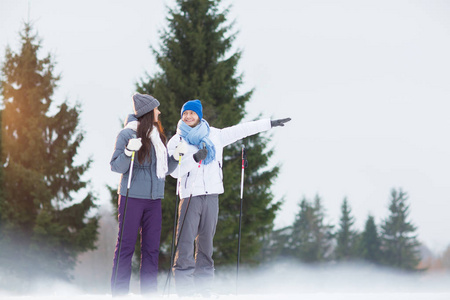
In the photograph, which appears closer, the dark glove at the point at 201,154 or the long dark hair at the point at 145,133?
the long dark hair at the point at 145,133

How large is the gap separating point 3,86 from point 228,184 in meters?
11.2

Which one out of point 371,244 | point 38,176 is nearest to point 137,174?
point 38,176

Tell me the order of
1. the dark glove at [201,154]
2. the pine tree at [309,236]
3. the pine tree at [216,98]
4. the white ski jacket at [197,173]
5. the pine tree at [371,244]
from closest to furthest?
1. the dark glove at [201,154]
2. the white ski jacket at [197,173]
3. the pine tree at [216,98]
4. the pine tree at [309,236]
5. the pine tree at [371,244]

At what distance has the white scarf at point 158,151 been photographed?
185 inches

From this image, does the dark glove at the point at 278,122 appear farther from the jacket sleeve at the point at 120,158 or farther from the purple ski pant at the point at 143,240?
the jacket sleeve at the point at 120,158

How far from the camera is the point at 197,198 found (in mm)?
4859

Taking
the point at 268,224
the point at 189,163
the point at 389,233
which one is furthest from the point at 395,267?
the point at 189,163

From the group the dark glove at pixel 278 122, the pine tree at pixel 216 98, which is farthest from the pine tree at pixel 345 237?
the dark glove at pixel 278 122

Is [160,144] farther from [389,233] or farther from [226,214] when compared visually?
[389,233]

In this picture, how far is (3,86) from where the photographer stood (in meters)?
18.8

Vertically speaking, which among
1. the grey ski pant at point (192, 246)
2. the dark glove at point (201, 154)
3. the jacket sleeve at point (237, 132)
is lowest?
the grey ski pant at point (192, 246)

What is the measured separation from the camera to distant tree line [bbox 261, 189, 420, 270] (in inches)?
1663

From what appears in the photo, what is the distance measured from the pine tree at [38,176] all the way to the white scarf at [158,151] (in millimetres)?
12936

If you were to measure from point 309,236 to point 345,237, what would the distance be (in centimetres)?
381
